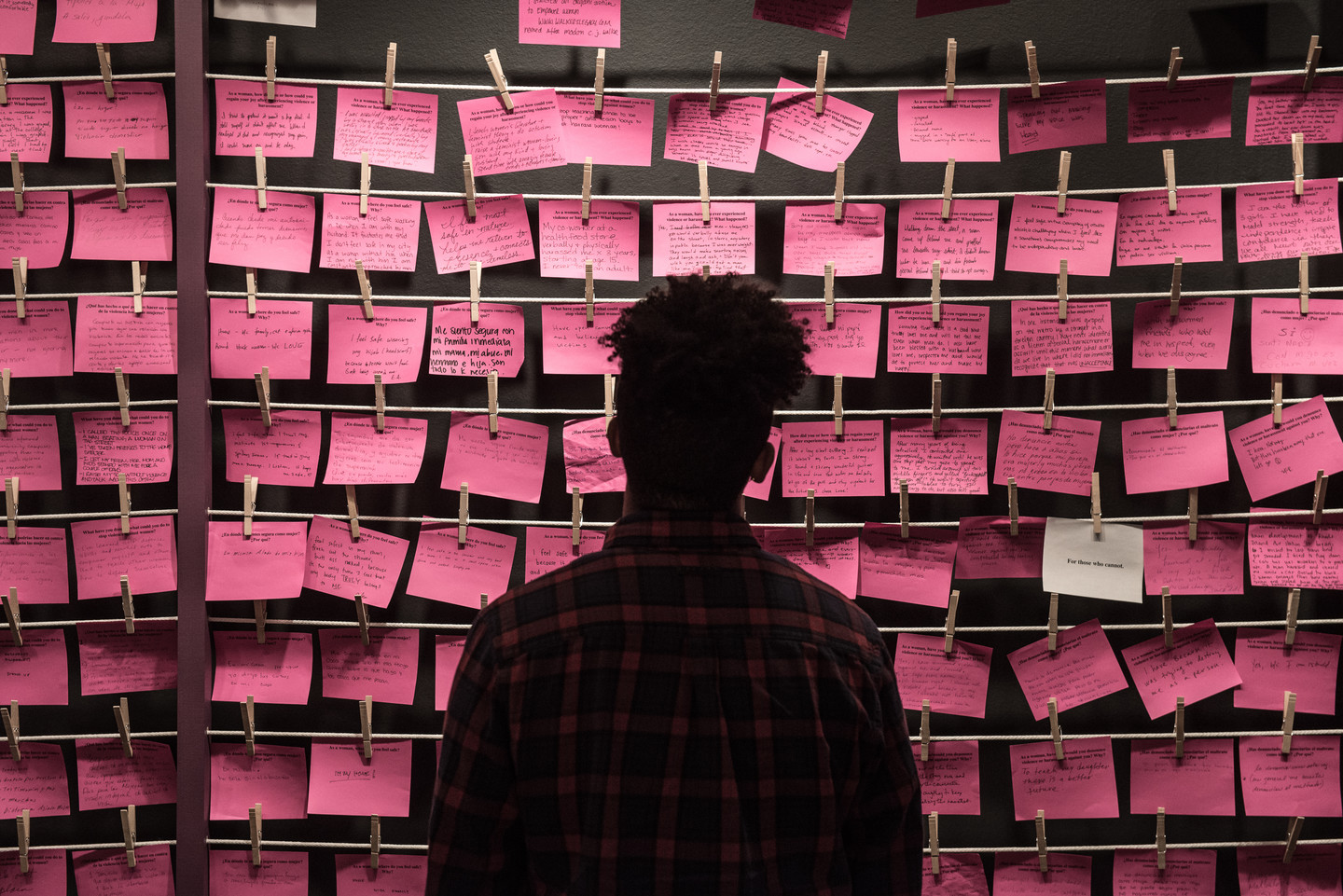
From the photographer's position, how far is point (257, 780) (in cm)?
183

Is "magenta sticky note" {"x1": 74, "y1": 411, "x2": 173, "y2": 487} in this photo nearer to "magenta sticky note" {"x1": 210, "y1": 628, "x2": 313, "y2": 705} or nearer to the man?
"magenta sticky note" {"x1": 210, "y1": 628, "x2": 313, "y2": 705}

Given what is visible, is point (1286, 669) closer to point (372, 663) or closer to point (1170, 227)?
point (1170, 227)

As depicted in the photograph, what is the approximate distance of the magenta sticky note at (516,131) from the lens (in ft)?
6.00

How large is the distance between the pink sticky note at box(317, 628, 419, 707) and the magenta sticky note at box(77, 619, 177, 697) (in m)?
0.31

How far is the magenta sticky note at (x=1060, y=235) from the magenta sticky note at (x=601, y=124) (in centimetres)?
72

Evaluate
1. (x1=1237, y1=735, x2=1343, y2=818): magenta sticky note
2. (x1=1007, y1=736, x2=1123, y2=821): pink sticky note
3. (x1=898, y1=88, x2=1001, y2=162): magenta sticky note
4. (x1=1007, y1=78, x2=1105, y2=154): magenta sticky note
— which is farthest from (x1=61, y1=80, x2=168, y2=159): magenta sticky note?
(x1=1237, y1=735, x2=1343, y2=818): magenta sticky note

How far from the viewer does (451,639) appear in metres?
1.84

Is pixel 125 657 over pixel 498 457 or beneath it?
beneath

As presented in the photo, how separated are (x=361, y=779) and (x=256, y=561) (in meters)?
0.45

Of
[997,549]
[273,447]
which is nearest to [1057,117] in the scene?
[997,549]

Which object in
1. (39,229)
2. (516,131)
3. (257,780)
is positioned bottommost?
(257,780)

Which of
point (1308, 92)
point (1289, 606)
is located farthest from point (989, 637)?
point (1308, 92)

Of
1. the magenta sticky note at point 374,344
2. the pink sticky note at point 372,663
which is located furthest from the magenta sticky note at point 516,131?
the pink sticky note at point 372,663

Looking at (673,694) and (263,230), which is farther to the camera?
(263,230)
